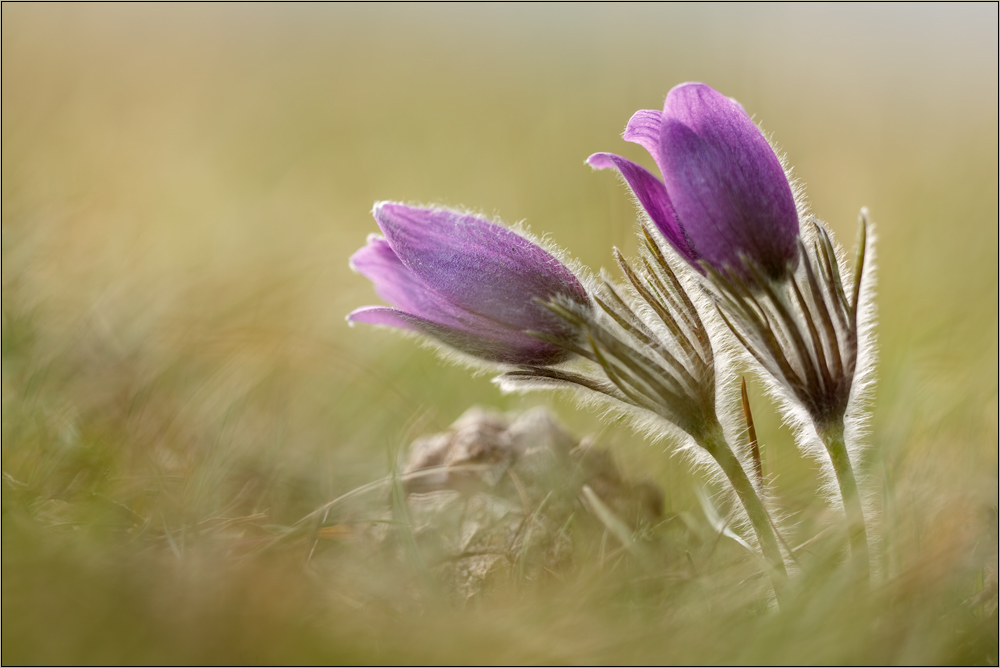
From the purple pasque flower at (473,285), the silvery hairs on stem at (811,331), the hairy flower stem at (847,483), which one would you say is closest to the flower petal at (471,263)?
the purple pasque flower at (473,285)

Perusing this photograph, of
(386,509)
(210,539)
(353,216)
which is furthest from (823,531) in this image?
(353,216)

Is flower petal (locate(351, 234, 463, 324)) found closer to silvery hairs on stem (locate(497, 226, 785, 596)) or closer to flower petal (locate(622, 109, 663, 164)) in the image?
silvery hairs on stem (locate(497, 226, 785, 596))

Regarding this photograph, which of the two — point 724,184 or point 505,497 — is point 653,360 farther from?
point 505,497

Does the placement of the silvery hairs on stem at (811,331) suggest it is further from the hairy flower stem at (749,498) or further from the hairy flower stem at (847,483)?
the hairy flower stem at (749,498)

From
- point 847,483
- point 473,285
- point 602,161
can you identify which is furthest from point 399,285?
point 847,483

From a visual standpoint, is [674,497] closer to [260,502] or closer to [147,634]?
[260,502]
